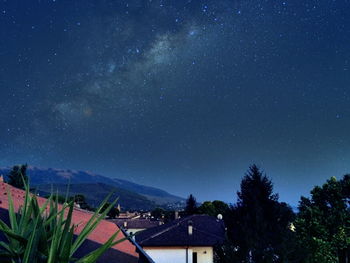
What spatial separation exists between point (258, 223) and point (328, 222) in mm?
18942

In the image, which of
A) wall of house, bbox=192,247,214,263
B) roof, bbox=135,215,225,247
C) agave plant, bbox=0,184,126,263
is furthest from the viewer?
wall of house, bbox=192,247,214,263

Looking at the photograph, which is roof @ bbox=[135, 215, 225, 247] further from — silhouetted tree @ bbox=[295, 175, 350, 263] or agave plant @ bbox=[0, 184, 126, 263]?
agave plant @ bbox=[0, 184, 126, 263]

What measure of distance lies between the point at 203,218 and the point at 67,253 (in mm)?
42459

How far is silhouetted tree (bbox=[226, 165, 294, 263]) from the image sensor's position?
1126 centimetres

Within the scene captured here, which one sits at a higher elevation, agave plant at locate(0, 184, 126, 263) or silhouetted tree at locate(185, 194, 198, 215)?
silhouetted tree at locate(185, 194, 198, 215)

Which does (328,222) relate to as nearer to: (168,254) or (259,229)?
(168,254)

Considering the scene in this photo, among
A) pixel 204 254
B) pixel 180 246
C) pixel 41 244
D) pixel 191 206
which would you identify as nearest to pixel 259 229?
pixel 41 244

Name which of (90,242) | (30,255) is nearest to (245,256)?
(90,242)

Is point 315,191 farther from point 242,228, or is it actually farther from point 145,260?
point 145,260

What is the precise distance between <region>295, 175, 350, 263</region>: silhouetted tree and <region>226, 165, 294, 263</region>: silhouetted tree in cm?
1561

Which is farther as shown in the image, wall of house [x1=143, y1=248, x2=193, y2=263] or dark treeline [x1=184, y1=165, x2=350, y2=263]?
wall of house [x1=143, y1=248, x2=193, y2=263]

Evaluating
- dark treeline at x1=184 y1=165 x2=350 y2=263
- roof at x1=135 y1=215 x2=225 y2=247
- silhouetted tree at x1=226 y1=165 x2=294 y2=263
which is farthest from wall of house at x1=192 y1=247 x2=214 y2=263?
silhouetted tree at x1=226 y1=165 x2=294 y2=263

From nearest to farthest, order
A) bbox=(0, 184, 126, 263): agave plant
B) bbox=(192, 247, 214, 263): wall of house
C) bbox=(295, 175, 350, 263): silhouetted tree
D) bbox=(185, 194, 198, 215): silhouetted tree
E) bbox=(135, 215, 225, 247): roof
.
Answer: bbox=(0, 184, 126, 263): agave plant → bbox=(295, 175, 350, 263): silhouetted tree → bbox=(135, 215, 225, 247): roof → bbox=(192, 247, 214, 263): wall of house → bbox=(185, 194, 198, 215): silhouetted tree

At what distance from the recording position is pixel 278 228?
11922mm
